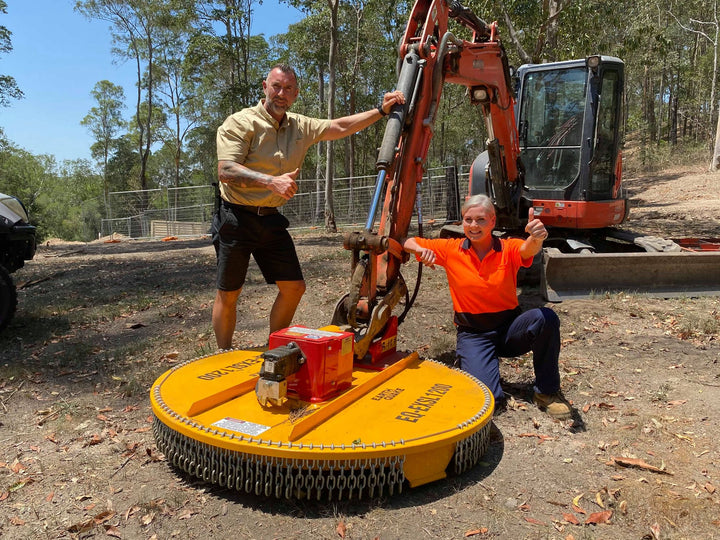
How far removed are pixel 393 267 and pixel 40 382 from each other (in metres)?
2.84

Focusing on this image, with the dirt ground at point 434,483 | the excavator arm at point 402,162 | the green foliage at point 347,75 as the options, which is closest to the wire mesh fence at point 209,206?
the green foliage at point 347,75

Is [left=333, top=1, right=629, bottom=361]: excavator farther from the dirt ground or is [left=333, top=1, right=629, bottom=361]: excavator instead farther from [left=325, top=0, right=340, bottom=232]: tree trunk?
[left=325, top=0, right=340, bottom=232]: tree trunk

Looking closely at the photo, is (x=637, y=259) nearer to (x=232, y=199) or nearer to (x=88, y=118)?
(x=232, y=199)

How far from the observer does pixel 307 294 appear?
6777 millimetres

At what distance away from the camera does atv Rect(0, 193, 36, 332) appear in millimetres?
5039

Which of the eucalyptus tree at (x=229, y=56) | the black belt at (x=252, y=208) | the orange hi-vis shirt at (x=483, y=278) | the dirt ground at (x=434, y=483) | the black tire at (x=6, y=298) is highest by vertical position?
the eucalyptus tree at (x=229, y=56)

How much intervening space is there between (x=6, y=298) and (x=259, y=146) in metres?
3.16

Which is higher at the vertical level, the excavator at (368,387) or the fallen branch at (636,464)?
the excavator at (368,387)

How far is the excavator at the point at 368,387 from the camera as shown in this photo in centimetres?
247

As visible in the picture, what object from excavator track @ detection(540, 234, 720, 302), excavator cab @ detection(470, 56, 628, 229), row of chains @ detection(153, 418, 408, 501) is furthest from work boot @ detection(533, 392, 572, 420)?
excavator cab @ detection(470, 56, 628, 229)

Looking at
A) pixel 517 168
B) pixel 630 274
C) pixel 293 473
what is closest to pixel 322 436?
pixel 293 473

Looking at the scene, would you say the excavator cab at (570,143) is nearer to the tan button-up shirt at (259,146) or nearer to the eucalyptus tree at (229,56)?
the tan button-up shirt at (259,146)

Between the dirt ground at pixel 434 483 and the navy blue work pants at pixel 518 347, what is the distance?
0.25m

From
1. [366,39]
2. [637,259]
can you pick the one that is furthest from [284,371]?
[366,39]
